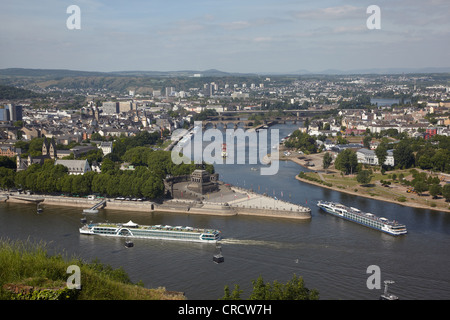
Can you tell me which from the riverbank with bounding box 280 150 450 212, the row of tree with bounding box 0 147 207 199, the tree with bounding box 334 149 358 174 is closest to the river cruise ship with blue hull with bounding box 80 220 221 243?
the row of tree with bounding box 0 147 207 199

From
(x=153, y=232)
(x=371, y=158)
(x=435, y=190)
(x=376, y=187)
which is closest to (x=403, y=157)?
(x=371, y=158)

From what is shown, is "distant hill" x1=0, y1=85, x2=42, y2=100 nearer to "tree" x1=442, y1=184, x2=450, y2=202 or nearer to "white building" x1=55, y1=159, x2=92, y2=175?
"white building" x1=55, y1=159, x2=92, y2=175

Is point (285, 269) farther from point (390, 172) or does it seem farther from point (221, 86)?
point (221, 86)

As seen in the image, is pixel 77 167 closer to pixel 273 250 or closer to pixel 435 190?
pixel 273 250

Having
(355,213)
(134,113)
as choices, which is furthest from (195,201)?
(134,113)

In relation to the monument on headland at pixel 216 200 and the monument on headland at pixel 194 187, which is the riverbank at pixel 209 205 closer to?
the monument on headland at pixel 216 200

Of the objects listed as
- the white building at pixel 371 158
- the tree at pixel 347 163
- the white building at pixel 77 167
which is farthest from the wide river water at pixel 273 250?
the white building at pixel 371 158

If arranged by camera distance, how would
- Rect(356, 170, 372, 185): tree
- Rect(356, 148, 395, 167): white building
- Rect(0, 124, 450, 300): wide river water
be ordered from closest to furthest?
Rect(0, 124, 450, 300): wide river water → Rect(356, 170, 372, 185): tree → Rect(356, 148, 395, 167): white building
